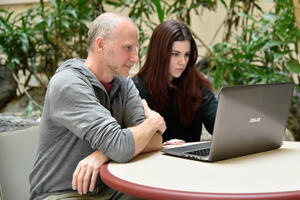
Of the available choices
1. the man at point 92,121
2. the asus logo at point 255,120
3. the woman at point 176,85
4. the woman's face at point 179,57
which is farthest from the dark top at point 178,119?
the asus logo at point 255,120

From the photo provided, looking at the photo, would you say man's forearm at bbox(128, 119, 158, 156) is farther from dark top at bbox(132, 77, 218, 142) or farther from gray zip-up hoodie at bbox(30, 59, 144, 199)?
dark top at bbox(132, 77, 218, 142)

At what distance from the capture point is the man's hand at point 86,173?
56.7 inches

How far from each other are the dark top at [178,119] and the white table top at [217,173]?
0.75 metres

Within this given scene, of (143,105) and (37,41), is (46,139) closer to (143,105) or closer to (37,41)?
(143,105)

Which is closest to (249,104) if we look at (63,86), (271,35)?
(63,86)

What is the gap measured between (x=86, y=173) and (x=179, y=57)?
1.04 metres

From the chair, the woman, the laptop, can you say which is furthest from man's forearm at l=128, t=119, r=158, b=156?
the woman

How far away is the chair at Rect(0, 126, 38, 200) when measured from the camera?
167 cm

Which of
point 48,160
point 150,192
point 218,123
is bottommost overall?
point 48,160

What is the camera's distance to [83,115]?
1460mm

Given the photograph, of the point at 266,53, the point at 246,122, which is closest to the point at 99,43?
the point at 246,122

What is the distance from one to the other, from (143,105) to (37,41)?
2451 millimetres

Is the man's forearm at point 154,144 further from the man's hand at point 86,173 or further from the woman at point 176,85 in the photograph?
the woman at point 176,85

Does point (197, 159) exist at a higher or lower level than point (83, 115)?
lower
